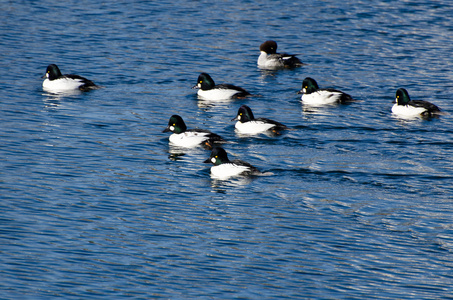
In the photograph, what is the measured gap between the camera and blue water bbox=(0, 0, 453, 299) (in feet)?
39.9

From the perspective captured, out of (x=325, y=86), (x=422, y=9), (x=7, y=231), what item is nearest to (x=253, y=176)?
(x=7, y=231)

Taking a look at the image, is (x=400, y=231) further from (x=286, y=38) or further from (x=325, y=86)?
(x=286, y=38)

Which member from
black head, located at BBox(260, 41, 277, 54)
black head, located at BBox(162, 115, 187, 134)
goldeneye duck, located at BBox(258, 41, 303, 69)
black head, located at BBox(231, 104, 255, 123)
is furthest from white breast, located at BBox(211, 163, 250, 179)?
black head, located at BBox(260, 41, 277, 54)

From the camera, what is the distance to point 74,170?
16953 millimetres

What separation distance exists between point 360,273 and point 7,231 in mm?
6749

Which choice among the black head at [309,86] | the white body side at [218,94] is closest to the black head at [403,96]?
the black head at [309,86]

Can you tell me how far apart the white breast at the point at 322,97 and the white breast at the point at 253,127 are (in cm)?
383

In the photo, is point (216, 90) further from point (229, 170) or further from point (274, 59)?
point (229, 170)

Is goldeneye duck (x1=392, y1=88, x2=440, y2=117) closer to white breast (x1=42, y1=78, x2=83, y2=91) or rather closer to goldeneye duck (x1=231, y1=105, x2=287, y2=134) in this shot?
goldeneye duck (x1=231, y1=105, x2=287, y2=134)

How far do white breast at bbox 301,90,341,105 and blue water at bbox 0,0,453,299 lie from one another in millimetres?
423

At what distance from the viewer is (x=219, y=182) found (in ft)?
54.1

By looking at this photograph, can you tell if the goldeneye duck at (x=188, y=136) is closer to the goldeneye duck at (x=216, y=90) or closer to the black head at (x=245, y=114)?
the black head at (x=245, y=114)

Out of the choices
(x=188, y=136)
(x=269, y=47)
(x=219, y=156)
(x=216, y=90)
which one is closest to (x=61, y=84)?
(x=216, y=90)

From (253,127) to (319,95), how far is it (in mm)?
4092
